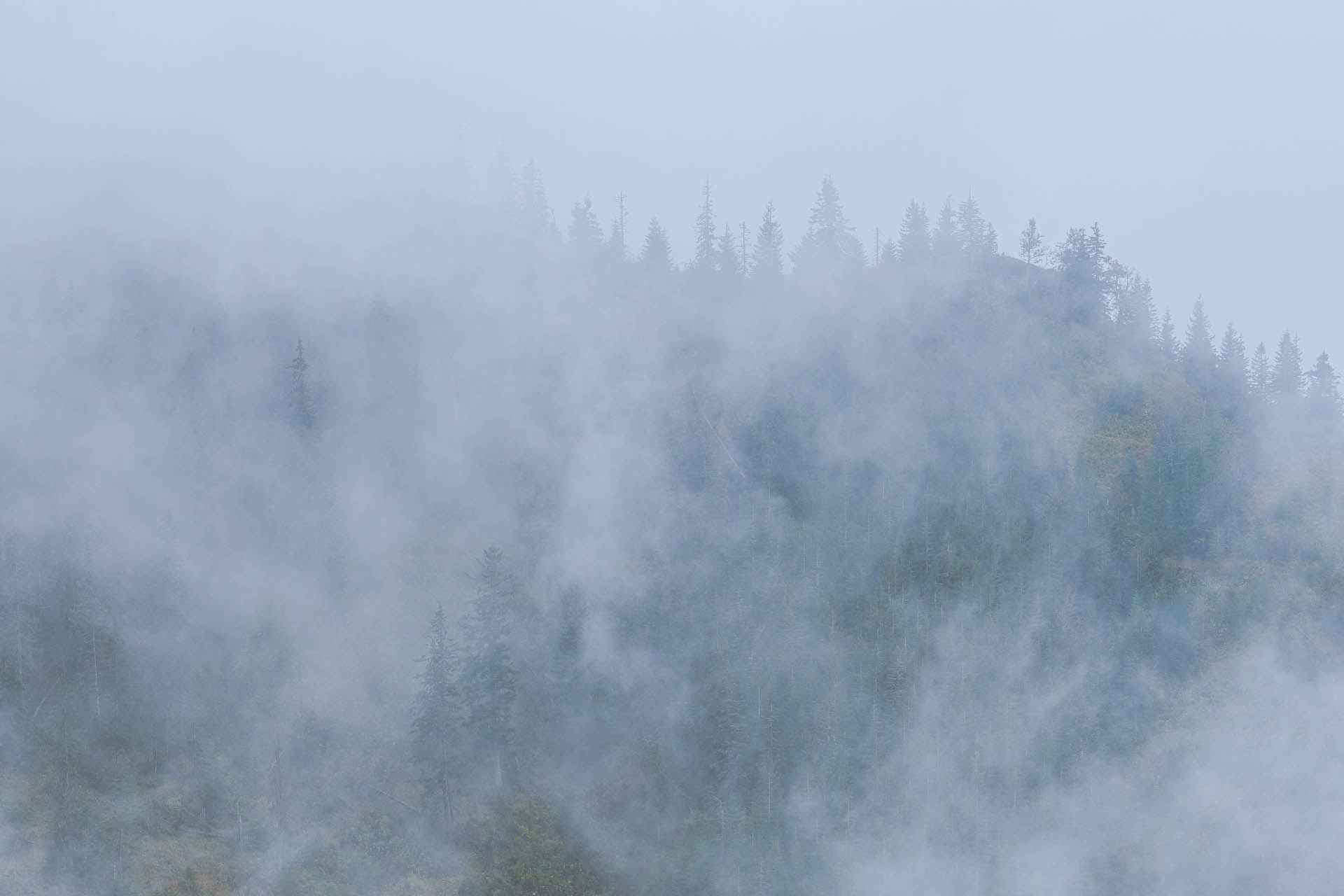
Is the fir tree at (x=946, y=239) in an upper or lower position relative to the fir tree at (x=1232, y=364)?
upper

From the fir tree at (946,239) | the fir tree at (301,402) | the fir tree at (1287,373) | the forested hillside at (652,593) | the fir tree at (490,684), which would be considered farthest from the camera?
the fir tree at (946,239)

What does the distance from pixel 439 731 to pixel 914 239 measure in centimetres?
7176

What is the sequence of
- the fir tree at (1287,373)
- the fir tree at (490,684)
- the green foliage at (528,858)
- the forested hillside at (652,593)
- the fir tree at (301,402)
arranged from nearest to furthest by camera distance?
the green foliage at (528,858) < the forested hillside at (652,593) < the fir tree at (490,684) < the fir tree at (301,402) < the fir tree at (1287,373)

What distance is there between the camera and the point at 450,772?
53.1 meters

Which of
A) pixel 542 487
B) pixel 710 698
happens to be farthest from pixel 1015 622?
pixel 542 487

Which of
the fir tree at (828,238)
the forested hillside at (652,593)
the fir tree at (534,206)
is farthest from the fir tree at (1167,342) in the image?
the fir tree at (534,206)

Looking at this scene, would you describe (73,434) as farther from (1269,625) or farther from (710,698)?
(1269,625)

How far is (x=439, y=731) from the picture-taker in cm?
5241

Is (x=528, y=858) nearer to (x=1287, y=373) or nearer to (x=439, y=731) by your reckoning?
(x=439, y=731)

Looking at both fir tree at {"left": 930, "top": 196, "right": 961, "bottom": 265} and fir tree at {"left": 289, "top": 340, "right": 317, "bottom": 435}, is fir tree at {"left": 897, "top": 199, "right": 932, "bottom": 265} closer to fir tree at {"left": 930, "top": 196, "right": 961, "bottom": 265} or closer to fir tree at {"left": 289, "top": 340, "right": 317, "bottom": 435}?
fir tree at {"left": 930, "top": 196, "right": 961, "bottom": 265}

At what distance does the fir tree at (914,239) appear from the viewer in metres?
98.8

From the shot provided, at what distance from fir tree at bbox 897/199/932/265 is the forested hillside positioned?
8720 millimetres

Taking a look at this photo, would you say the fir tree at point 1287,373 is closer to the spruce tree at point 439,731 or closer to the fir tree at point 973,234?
the fir tree at point 973,234

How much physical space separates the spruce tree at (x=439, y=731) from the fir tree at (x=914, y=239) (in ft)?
215
